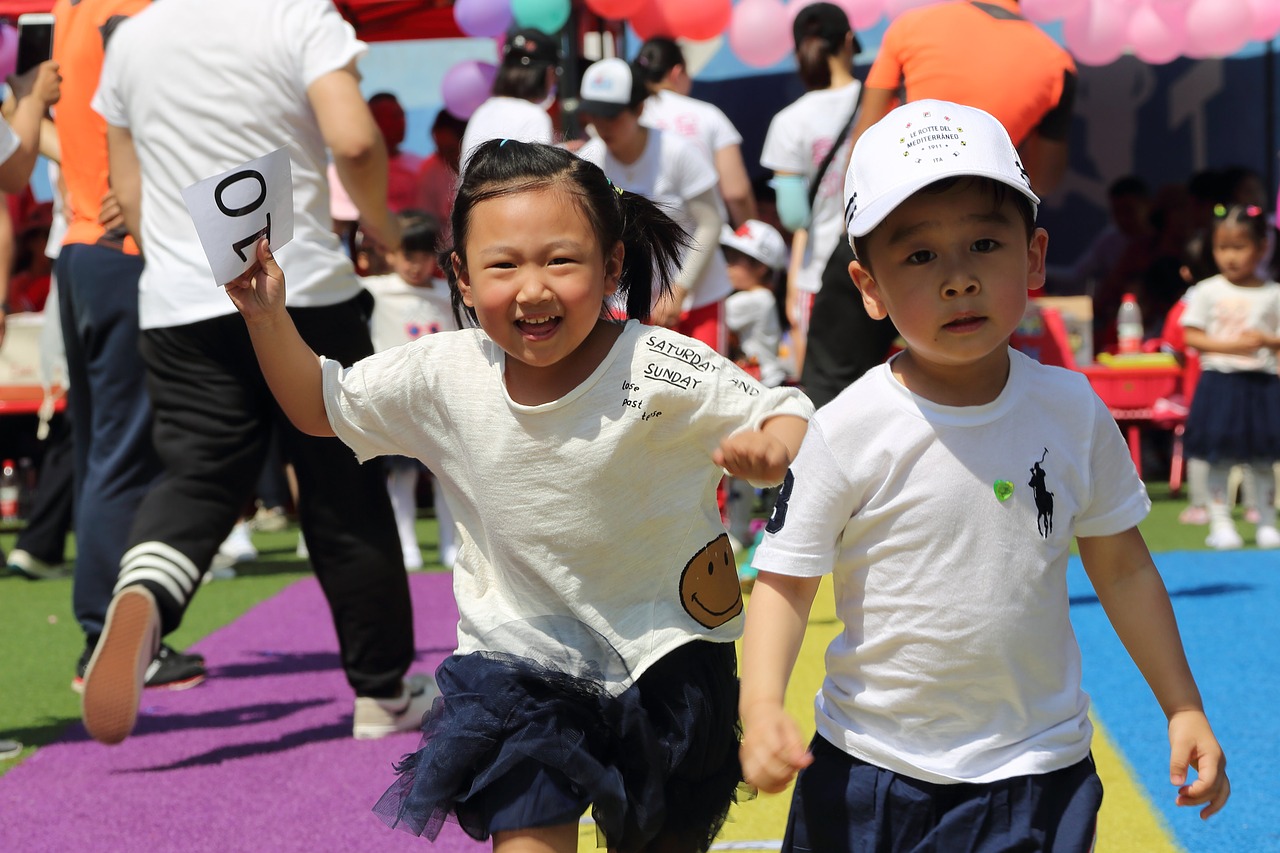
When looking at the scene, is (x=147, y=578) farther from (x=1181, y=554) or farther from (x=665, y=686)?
(x=1181, y=554)

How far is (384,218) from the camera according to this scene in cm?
434

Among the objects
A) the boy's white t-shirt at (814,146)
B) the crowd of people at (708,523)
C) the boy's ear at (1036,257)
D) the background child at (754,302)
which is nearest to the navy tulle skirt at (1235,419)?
the background child at (754,302)

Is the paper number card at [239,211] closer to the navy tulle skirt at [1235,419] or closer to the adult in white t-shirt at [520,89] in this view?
the adult in white t-shirt at [520,89]

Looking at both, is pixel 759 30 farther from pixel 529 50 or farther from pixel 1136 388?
pixel 529 50

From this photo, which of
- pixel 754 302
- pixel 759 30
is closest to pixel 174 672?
pixel 754 302

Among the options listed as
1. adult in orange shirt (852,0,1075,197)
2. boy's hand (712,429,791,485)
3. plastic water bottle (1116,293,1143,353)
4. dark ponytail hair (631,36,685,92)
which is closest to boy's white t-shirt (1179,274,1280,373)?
plastic water bottle (1116,293,1143,353)

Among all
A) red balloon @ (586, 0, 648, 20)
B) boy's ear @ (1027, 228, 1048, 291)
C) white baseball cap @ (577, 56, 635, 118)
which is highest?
boy's ear @ (1027, 228, 1048, 291)

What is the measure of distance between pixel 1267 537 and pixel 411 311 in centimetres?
429

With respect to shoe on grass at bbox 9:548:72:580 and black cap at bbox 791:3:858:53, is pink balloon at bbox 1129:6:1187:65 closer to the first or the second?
black cap at bbox 791:3:858:53

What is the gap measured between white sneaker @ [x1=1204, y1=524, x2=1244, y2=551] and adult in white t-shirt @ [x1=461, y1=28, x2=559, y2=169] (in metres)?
3.76

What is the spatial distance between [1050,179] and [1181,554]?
2.88m

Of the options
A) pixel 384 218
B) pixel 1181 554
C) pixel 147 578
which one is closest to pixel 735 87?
pixel 1181 554

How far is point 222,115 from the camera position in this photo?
423 centimetres

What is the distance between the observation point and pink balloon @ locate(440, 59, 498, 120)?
10273mm
